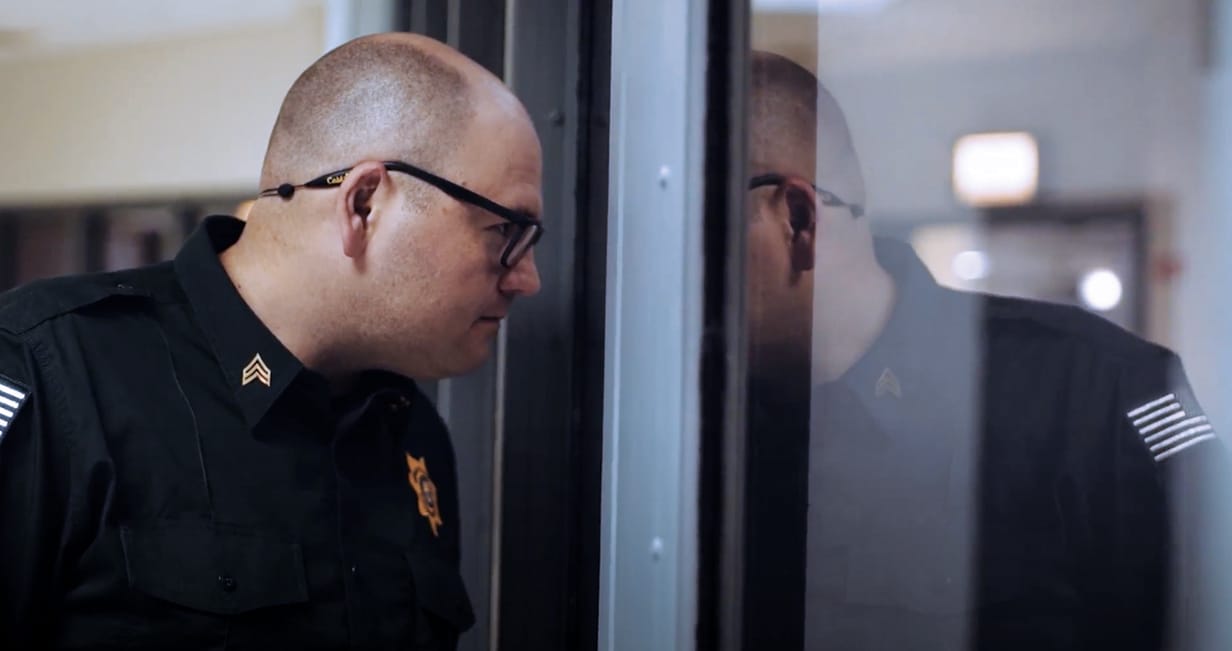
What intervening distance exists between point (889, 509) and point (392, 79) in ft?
2.31

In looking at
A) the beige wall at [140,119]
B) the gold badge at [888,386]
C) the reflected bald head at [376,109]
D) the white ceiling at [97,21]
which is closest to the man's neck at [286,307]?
the reflected bald head at [376,109]

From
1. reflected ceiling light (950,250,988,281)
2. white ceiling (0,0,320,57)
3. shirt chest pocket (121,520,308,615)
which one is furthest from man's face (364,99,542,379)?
white ceiling (0,0,320,57)

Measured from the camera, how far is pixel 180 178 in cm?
262

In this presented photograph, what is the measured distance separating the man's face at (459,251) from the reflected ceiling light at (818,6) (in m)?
0.34

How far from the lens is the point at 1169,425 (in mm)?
665

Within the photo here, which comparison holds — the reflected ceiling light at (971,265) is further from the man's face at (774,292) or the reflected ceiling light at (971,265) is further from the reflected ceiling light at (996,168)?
the man's face at (774,292)

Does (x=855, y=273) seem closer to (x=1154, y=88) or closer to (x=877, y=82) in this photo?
(x=877, y=82)

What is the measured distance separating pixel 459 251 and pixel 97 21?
2.00m

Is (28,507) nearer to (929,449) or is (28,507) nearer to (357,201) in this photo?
(357,201)

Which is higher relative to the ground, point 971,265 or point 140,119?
point 140,119

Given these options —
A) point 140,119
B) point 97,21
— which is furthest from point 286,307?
point 97,21

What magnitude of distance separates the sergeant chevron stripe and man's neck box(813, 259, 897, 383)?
748 millimetres

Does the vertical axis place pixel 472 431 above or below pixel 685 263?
below

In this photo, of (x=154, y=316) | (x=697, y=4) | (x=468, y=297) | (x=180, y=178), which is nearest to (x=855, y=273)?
(x=697, y=4)
